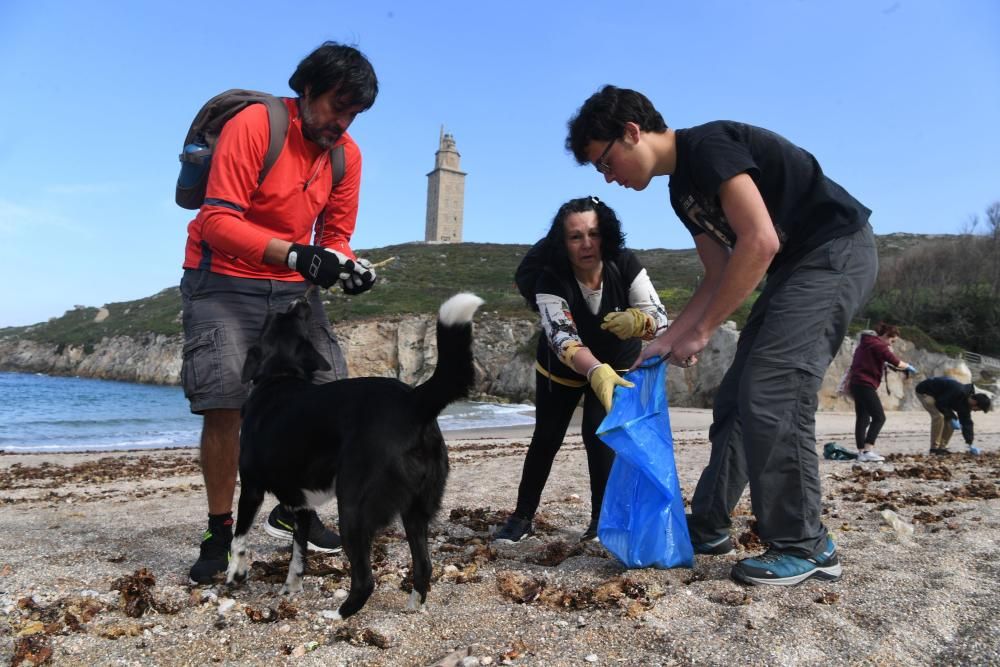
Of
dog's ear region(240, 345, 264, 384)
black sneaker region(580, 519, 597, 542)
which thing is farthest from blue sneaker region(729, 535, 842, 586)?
dog's ear region(240, 345, 264, 384)

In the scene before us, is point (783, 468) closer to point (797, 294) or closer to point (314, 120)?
point (797, 294)

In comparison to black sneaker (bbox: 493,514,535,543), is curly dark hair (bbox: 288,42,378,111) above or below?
above

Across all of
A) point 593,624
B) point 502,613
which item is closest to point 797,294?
point 593,624

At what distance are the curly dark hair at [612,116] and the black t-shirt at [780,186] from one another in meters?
0.18

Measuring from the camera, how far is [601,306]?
3.88 m

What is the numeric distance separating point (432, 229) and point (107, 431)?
81.6 metres

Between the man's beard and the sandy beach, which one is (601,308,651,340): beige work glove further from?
the man's beard

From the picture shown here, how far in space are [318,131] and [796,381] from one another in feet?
8.54

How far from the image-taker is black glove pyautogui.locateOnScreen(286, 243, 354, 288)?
3146 millimetres

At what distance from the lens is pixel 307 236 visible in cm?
369

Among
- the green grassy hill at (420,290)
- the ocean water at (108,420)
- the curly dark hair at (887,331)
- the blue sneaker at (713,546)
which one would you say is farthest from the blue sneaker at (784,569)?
the green grassy hill at (420,290)

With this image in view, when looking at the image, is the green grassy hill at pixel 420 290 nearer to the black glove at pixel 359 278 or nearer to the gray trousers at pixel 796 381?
the gray trousers at pixel 796 381

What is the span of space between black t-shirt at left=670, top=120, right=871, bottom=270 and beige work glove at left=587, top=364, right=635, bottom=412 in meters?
0.88

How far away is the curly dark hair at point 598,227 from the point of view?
3.78 m
